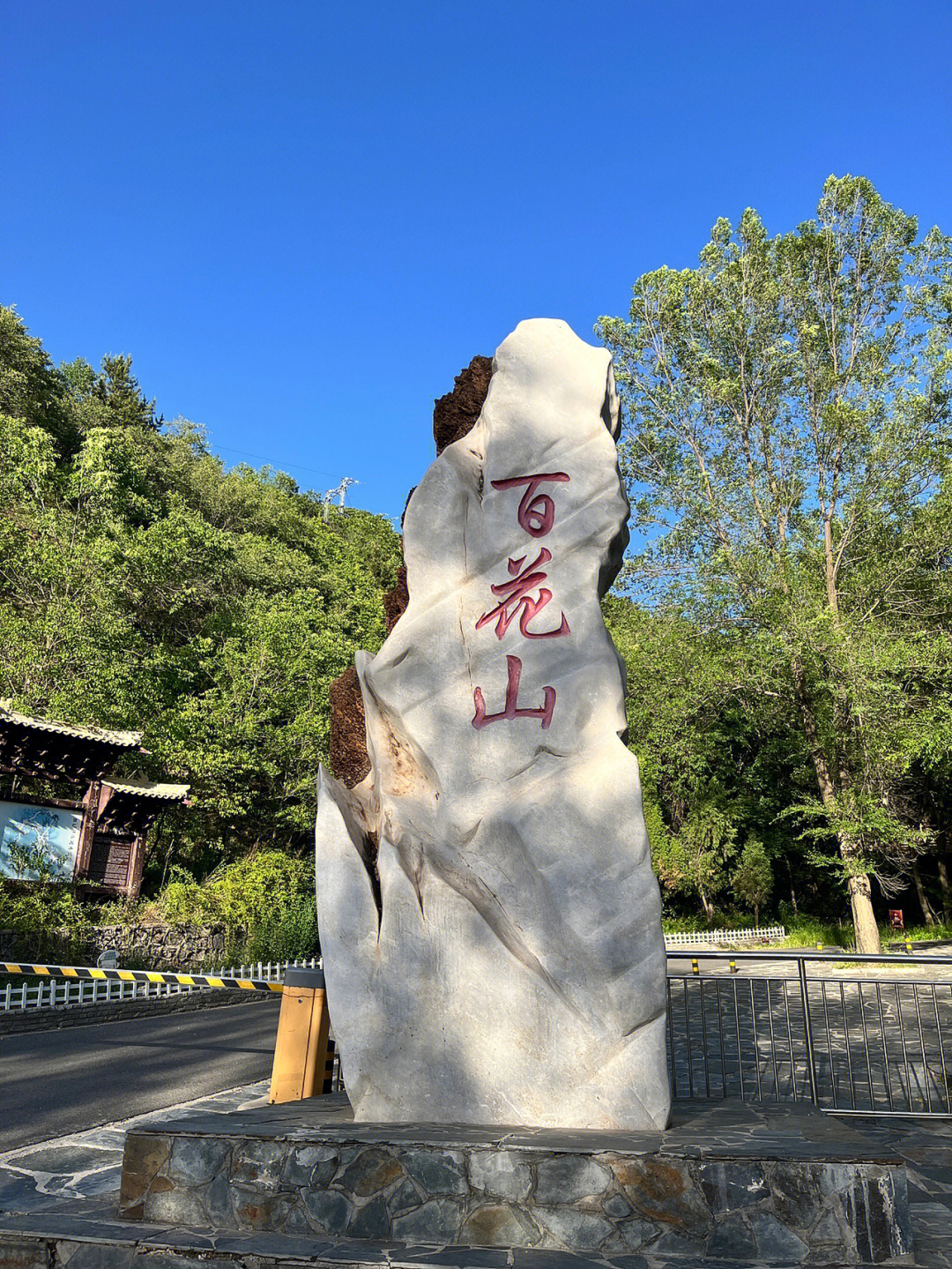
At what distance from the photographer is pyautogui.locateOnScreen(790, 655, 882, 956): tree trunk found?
17.7 m

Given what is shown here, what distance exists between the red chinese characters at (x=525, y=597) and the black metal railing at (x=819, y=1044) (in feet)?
6.20

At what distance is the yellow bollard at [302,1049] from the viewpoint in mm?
6043

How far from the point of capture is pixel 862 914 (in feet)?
58.9

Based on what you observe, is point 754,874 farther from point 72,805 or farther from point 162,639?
point 72,805

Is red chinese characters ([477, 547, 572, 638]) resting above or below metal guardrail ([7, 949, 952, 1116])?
above

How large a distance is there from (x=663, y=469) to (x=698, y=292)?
12.5 feet

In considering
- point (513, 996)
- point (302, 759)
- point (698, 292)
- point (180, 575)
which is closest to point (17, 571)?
point (180, 575)

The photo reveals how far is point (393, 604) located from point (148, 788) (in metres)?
13.1

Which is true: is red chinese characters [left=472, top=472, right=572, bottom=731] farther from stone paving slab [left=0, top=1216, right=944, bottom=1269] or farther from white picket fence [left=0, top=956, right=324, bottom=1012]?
white picket fence [left=0, top=956, right=324, bottom=1012]

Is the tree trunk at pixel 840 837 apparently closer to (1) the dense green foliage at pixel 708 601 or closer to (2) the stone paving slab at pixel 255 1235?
(1) the dense green foliage at pixel 708 601

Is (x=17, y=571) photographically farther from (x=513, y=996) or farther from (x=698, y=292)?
(x=513, y=996)

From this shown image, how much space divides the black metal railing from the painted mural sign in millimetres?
10335

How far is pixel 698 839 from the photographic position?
28141 millimetres

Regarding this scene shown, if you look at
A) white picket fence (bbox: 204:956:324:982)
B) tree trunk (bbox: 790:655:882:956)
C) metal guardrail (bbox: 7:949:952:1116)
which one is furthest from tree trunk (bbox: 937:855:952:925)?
white picket fence (bbox: 204:956:324:982)
